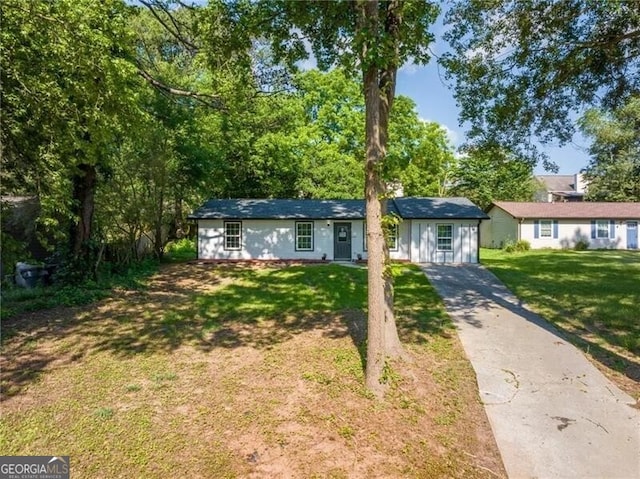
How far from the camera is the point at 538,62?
7934mm

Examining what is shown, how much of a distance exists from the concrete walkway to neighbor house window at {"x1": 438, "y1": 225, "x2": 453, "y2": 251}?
9991mm

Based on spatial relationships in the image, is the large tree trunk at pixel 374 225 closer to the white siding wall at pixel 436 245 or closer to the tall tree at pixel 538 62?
the tall tree at pixel 538 62

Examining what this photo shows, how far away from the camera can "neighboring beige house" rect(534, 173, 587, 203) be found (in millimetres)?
42078

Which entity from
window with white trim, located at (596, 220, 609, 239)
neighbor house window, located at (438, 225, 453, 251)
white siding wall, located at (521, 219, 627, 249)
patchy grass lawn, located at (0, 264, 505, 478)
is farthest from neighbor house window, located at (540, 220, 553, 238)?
patchy grass lawn, located at (0, 264, 505, 478)

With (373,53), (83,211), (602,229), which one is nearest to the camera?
(373,53)

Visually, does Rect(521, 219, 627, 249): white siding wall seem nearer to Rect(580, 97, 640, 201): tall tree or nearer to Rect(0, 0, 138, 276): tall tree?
Rect(580, 97, 640, 201): tall tree

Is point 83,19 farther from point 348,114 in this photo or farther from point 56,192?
point 348,114

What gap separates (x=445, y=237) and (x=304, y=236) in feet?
21.1

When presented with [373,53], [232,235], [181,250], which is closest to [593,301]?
[373,53]

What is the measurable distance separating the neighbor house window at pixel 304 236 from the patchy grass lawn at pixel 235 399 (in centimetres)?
1025

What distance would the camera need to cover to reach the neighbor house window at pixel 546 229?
81.3ft

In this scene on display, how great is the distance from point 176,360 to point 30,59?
4987 millimetres

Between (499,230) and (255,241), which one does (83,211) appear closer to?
(255,241)

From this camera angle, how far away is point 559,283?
11945 mm
